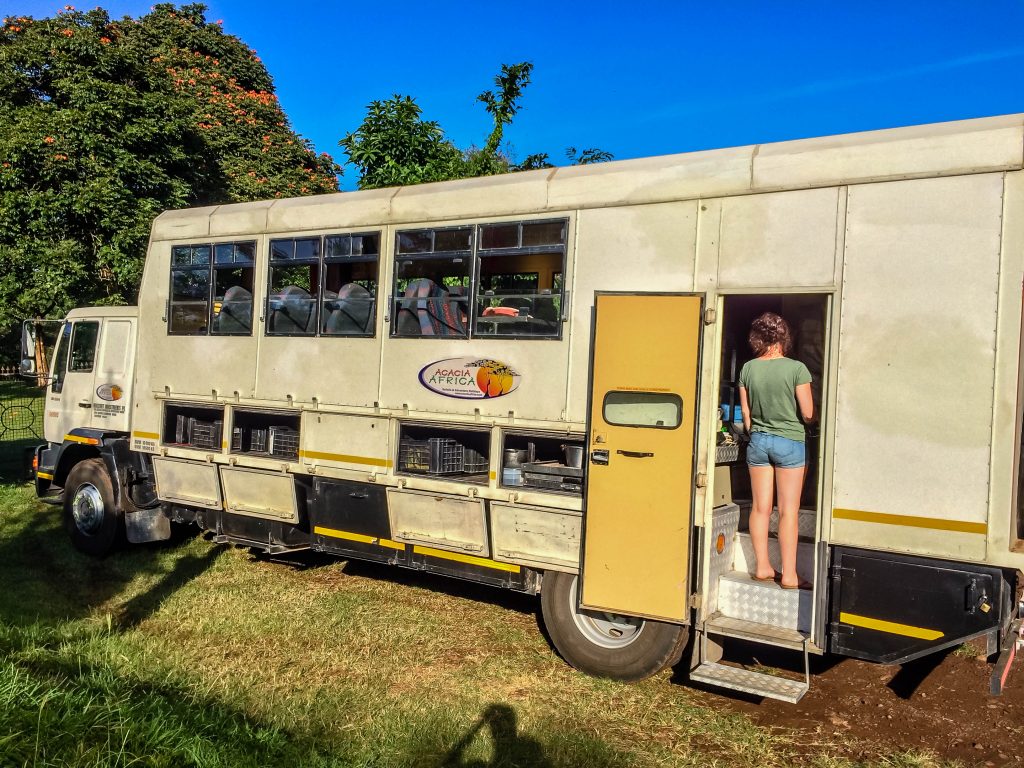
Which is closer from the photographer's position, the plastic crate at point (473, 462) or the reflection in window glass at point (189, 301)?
the plastic crate at point (473, 462)

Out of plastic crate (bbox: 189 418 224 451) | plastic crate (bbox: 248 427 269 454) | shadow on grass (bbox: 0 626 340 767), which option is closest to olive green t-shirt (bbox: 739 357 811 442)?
shadow on grass (bbox: 0 626 340 767)

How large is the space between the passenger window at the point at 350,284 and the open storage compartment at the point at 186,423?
6.28 ft

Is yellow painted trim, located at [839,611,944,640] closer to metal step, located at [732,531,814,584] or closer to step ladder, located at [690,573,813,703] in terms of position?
step ladder, located at [690,573,813,703]

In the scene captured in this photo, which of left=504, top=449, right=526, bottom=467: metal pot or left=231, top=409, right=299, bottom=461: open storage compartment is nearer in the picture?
left=504, top=449, right=526, bottom=467: metal pot

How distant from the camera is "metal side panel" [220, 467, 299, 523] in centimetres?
757

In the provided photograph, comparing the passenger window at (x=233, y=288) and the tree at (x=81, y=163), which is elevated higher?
the tree at (x=81, y=163)

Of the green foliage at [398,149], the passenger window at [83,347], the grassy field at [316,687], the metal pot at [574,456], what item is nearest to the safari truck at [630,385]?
the metal pot at [574,456]

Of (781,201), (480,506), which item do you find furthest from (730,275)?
(480,506)

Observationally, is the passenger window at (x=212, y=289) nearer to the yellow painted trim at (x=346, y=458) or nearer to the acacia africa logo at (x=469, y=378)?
the yellow painted trim at (x=346, y=458)

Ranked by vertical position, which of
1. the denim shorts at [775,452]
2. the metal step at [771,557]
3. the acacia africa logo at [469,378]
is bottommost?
the metal step at [771,557]

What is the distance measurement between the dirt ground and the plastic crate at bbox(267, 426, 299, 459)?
13.7 feet

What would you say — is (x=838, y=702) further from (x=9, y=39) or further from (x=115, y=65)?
(x=9, y=39)

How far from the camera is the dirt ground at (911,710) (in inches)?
196

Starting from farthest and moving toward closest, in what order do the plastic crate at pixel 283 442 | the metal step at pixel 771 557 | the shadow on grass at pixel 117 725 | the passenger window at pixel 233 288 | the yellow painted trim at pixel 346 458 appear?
1. the passenger window at pixel 233 288
2. the plastic crate at pixel 283 442
3. the yellow painted trim at pixel 346 458
4. the metal step at pixel 771 557
5. the shadow on grass at pixel 117 725
